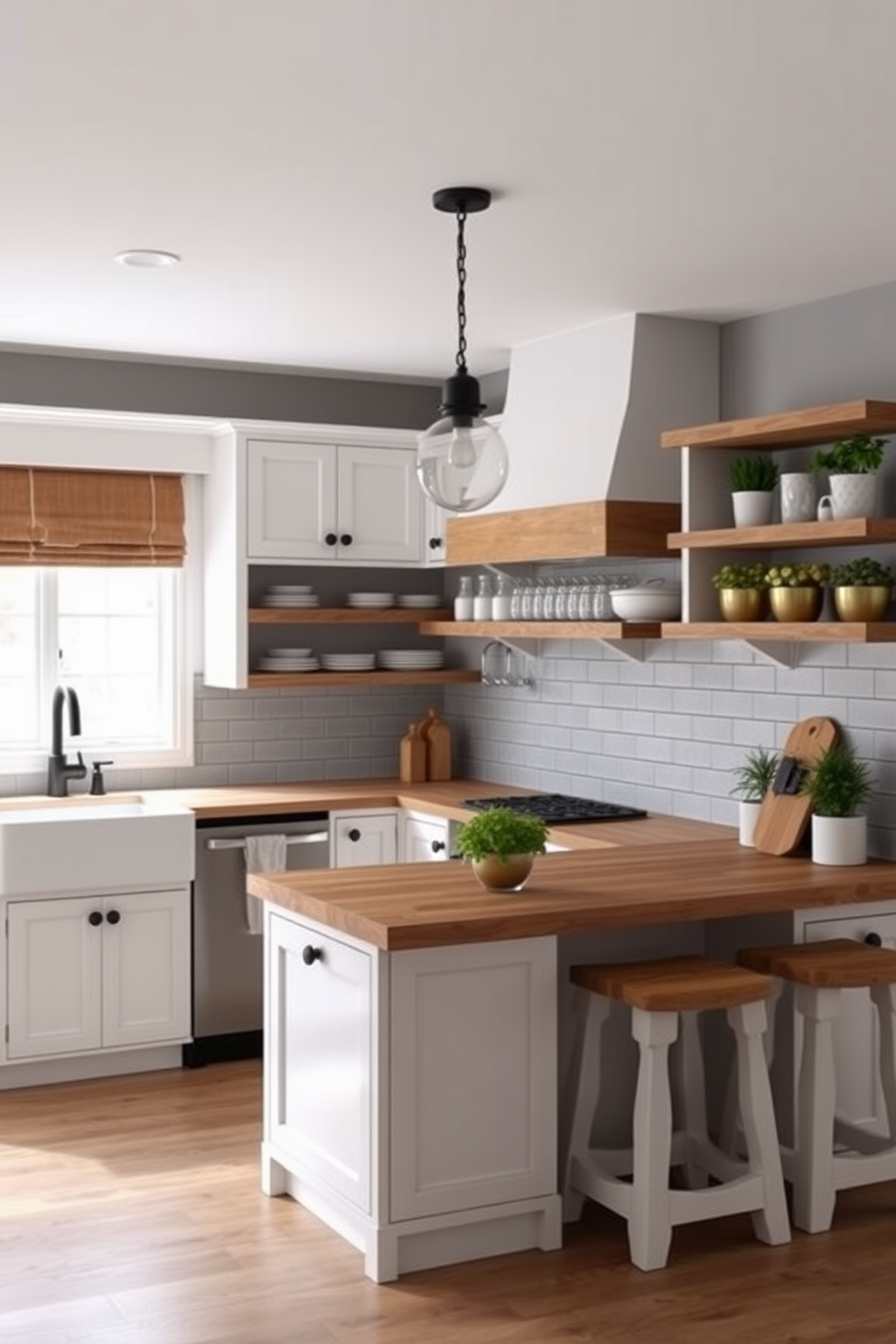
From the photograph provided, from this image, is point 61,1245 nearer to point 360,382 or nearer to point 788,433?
point 788,433

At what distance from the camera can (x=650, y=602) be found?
17.0ft

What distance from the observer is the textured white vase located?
4441 mm

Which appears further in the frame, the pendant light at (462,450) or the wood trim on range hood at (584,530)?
the wood trim on range hood at (584,530)

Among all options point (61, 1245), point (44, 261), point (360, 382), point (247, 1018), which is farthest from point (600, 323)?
point (61, 1245)

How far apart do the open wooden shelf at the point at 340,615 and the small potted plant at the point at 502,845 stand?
7.74 ft

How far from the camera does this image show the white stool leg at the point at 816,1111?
157 inches

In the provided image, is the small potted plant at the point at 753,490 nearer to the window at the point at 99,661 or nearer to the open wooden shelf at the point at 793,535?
the open wooden shelf at the point at 793,535

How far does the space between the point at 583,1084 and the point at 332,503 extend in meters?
2.94

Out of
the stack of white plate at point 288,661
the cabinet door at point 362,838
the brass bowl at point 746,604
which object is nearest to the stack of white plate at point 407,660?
the stack of white plate at point 288,661

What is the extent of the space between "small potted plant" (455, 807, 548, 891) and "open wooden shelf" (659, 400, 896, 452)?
4.54 feet

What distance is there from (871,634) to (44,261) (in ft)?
8.22

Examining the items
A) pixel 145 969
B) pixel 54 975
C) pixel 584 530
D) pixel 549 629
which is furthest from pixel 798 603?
pixel 54 975

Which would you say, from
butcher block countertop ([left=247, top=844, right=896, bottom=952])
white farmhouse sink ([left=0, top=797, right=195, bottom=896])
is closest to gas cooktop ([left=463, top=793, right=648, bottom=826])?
butcher block countertop ([left=247, top=844, right=896, bottom=952])

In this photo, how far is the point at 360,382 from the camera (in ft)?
21.4
